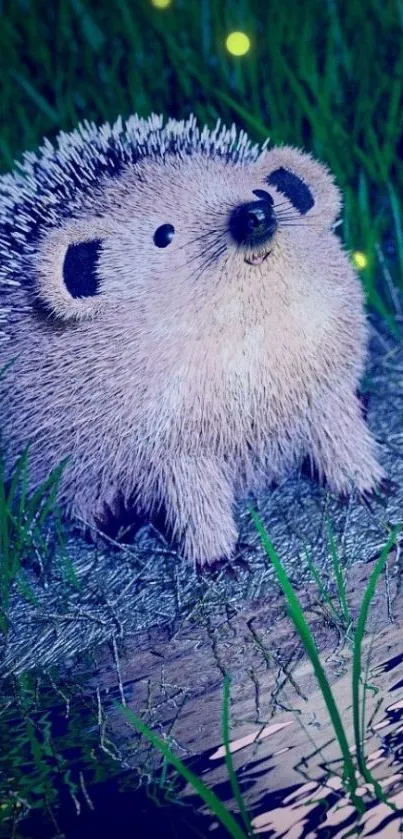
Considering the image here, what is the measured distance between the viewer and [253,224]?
1036 mm

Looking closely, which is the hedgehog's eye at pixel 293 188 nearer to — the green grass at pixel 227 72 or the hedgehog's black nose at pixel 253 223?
the hedgehog's black nose at pixel 253 223

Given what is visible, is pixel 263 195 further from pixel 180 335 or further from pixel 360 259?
pixel 360 259

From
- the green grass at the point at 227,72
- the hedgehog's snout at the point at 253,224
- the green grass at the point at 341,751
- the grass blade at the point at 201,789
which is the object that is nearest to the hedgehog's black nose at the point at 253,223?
the hedgehog's snout at the point at 253,224

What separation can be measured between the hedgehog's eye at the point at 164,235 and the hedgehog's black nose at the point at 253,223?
9cm

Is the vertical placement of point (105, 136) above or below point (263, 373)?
above

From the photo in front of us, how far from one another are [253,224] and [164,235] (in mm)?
138

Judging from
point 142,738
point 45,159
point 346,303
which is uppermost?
point 45,159

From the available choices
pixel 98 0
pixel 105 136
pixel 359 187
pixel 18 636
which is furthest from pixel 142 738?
pixel 98 0

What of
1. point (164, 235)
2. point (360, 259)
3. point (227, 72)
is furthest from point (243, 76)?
point (164, 235)

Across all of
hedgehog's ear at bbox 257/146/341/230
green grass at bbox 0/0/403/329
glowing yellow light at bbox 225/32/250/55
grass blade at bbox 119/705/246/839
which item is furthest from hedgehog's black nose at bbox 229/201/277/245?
glowing yellow light at bbox 225/32/250/55

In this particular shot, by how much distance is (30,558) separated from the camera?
1.21 meters

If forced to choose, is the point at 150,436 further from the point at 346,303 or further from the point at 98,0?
the point at 98,0

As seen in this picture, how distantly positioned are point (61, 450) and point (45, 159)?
45 centimetres

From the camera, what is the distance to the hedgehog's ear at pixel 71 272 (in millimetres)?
1097
